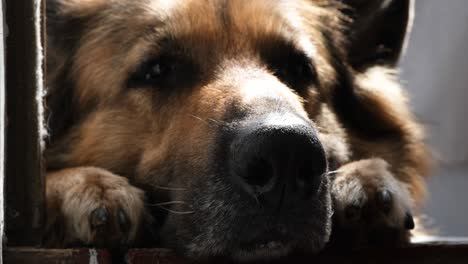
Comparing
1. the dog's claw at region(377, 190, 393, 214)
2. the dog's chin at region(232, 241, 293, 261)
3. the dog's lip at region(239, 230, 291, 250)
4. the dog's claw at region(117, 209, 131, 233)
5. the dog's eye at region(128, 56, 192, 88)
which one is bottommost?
the dog's chin at region(232, 241, 293, 261)

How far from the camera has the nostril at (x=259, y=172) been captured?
2.46m

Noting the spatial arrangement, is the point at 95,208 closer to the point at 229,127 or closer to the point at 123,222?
the point at 123,222

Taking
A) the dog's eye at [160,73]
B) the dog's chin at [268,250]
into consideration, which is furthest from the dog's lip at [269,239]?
the dog's eye at [160,73]

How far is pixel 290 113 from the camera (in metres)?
2.64

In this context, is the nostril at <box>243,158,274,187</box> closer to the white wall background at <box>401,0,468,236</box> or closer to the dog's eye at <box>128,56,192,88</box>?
the dog's eye at <box>128,56,192,88</box>

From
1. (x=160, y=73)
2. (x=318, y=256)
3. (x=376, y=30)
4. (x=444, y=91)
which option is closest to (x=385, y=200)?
(x=318, y=256)

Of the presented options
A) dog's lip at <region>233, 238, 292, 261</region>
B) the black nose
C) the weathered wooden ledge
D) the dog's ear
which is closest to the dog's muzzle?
the black nose

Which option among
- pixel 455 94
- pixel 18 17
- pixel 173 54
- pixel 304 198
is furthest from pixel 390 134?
Answer: pixel 455 94

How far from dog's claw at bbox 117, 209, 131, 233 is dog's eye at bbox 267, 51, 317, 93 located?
103cm

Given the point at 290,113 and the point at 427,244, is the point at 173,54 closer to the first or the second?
the point at 290,113

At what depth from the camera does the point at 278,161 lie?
2441 mm

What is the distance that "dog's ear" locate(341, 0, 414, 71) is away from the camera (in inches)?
160

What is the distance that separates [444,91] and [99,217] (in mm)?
4516

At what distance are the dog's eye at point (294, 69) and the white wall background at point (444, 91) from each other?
295cm
